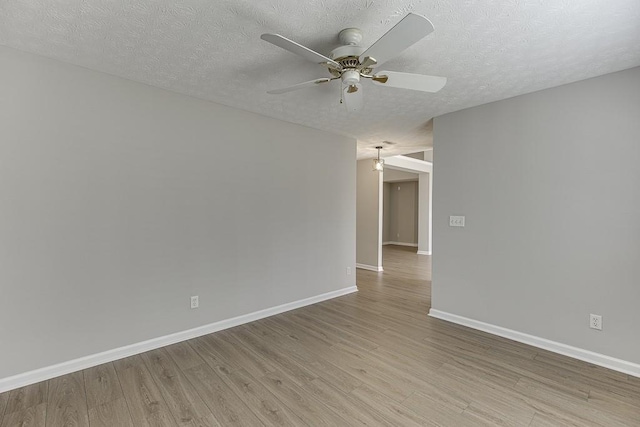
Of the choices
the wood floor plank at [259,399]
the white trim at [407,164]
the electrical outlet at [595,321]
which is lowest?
the wood floor plank at [259,399]

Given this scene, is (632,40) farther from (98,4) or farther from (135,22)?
(98,4)

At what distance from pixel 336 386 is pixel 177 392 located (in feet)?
3.80

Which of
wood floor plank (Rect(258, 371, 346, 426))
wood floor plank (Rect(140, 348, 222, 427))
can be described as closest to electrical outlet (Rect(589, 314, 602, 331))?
wood floor plank (Rect(258, 371, 346, 426))

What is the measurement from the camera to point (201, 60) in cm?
227

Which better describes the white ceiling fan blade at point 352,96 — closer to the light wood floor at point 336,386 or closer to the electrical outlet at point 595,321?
the light wood floor at point 336,386

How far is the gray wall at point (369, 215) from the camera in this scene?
6.06 metres

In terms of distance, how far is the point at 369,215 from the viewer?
622 centimetres

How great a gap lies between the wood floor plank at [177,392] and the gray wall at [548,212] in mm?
2812

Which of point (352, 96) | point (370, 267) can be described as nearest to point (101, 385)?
point (352, 96)

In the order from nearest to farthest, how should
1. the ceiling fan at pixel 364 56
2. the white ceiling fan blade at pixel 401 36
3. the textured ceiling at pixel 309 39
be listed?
the white ceiling fan blade at pixel 401 36
the ceiling fan at pixel 364 56
the textured ceiling at pixel 309 39

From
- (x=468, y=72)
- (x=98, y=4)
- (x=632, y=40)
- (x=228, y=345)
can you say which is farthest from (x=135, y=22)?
(x=632, y=40)

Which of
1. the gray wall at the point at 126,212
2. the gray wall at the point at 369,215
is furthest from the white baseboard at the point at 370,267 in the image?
the gray wall at the point at 126,212

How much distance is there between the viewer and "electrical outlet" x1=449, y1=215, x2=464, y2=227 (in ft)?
11.2

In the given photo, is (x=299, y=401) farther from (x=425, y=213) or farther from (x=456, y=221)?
(x=425, y=213)
